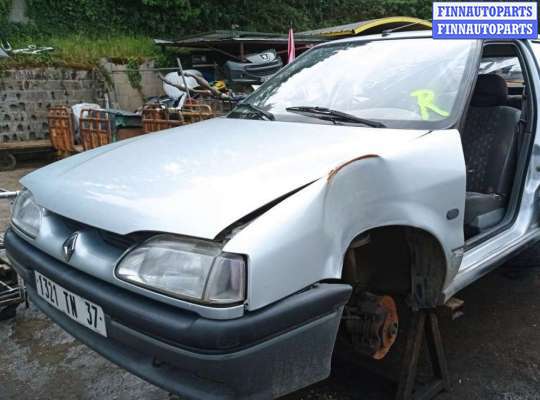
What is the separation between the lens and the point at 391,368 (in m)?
2.39

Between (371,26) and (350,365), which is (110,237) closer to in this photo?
(350,365)

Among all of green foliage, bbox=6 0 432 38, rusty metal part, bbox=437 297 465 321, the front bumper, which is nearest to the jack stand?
rusty metal part, bbox=437 297 465 321

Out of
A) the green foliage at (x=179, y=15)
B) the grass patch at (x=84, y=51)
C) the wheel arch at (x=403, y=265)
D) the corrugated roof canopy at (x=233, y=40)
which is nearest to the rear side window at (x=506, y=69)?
the wheel arch at (x=403, y=265)

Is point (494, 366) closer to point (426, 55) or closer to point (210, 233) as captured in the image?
point (426, 55)

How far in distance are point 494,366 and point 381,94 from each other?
1586 millimetres

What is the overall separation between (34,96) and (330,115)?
959 cm

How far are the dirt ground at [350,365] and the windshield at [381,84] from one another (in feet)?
4.24

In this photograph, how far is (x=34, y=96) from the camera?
1010 centimetres

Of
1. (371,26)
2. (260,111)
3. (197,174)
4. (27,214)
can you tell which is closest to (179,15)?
(371,26)

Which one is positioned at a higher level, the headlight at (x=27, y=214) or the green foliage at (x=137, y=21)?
the green foliage at (x=137, y=21)

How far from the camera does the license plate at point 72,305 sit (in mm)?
1657

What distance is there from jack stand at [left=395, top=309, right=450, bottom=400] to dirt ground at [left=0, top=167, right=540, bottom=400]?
0.32 ft

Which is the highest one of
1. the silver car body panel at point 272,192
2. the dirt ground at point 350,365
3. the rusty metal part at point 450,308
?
the silver car body panel at point 272,192

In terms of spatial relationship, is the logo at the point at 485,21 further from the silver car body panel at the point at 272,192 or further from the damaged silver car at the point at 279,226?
the silver car body panel at the point at 272,192
